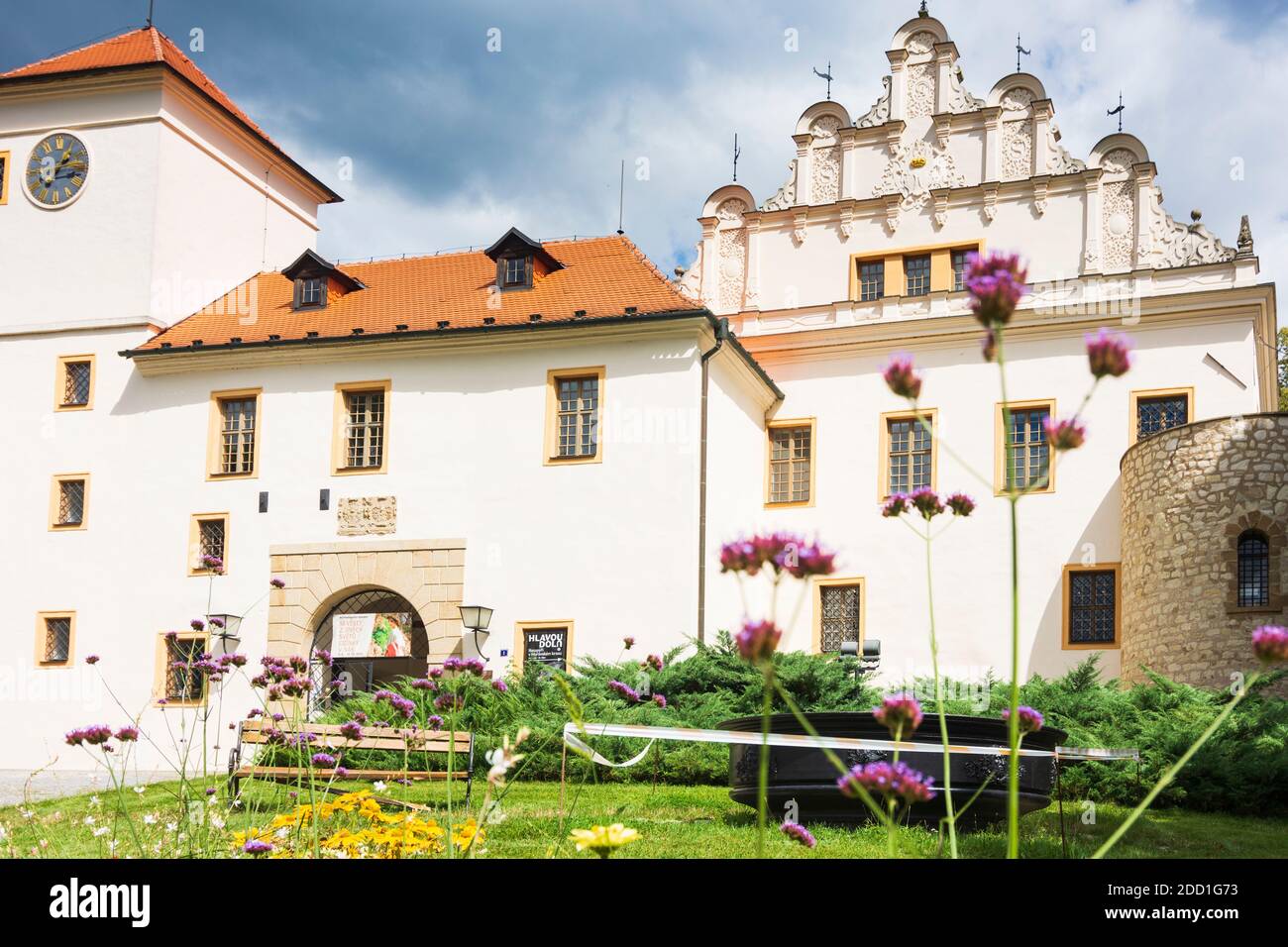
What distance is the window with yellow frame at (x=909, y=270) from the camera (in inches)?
969

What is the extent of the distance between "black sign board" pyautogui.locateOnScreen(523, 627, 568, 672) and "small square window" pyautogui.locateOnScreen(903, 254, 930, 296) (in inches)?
345

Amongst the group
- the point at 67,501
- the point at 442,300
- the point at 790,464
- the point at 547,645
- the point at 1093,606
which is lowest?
the point at 547,645

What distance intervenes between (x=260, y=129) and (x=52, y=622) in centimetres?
1086

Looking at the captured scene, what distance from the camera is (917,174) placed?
82.1 feet

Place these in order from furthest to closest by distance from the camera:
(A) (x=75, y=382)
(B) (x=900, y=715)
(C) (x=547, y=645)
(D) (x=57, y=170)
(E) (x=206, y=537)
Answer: (D) (x=57, y=170)
(A) (x=75, y=382)
(E) (x=206, y=537)
(C) (x=547, y=645)
(B) (x=900, y=715)

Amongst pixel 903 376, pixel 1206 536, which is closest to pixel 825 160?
pixel 1206 536

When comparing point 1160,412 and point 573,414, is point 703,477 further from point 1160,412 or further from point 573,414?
point 1160,412

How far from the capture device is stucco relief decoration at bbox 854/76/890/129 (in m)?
25.4

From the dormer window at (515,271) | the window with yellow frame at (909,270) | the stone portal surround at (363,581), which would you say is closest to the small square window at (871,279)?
the window with yellow frame at (909,270)

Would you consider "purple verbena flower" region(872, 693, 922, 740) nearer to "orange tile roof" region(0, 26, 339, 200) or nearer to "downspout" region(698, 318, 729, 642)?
"downspout" region(698, 318, 729, 642)

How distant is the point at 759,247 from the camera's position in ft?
84.3

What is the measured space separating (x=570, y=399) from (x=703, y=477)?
265cm

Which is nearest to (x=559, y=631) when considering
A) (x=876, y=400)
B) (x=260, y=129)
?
(x=876, y=400)
